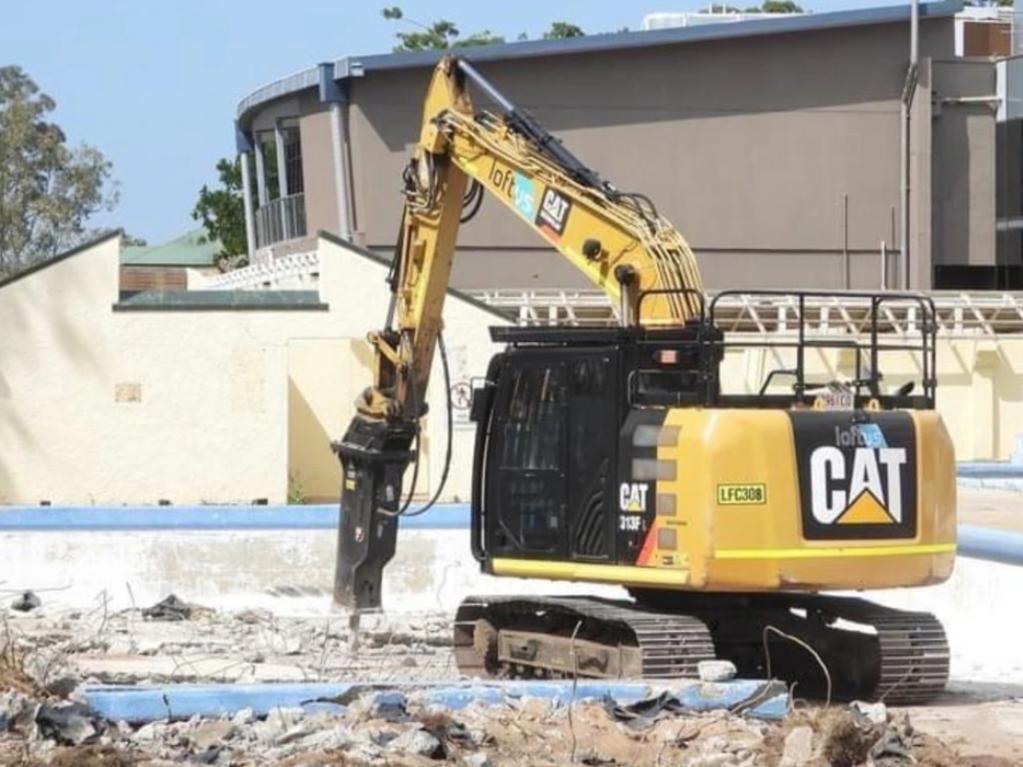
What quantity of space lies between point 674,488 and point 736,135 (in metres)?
32.5

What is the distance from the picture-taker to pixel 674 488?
13289 mm

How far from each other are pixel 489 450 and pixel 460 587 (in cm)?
742

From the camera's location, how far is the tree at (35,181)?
7200cm

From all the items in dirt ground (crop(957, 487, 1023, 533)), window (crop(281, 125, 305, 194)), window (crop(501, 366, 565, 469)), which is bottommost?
dirt ground (crop(957, 487, 1023, 533))

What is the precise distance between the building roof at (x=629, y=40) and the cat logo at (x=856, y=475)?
2925 centimetres

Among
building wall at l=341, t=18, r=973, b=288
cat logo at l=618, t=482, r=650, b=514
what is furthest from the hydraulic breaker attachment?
building wall at l=341, t=18, r=973, b=288

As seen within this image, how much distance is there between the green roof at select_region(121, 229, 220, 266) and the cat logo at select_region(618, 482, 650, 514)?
6003 cm

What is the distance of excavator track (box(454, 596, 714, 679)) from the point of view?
44.0 ft

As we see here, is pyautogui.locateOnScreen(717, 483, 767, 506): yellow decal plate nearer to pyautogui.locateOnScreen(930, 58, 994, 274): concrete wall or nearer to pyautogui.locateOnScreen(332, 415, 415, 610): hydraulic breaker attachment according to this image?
pyautogui.locateOnScreen(332, 415, 415, 610): hydraulic breaker attachment

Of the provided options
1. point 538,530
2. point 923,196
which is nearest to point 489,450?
point 538,530

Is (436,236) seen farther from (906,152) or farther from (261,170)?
(261,170)

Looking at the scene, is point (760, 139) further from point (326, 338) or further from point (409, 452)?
point (409, 452)

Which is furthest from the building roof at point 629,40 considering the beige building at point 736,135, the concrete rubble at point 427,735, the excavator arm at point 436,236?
the concrete rubble at point 427,735

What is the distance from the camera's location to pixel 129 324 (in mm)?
31188
